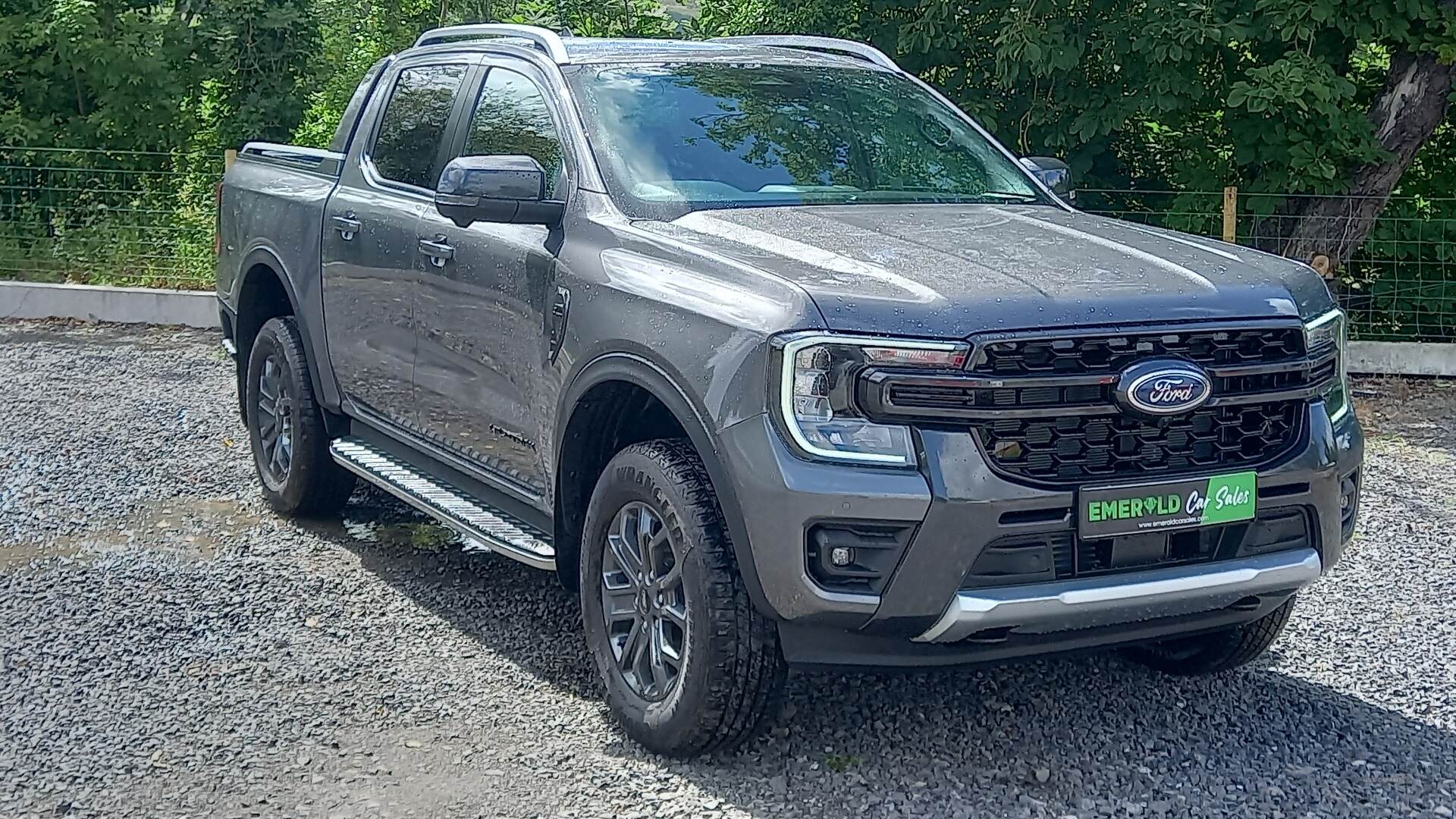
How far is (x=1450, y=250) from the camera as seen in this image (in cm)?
1065

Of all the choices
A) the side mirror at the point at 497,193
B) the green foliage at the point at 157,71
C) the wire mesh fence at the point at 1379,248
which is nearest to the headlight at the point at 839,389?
the side mirror at the point at 497,193

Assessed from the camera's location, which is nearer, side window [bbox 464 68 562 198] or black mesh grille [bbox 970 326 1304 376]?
black mesh grille [bbox 970 326 1304 376]

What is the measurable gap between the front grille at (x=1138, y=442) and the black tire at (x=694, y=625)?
0.73 metres

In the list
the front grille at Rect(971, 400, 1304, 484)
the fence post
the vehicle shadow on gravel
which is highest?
the front grille at Rect(971, 400, 1304, 484)

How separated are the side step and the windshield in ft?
3.47

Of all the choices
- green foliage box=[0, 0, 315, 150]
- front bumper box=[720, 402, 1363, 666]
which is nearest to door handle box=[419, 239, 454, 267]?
front bumper box=[720, 402, 1363, 666]

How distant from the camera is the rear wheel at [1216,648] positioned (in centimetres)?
463

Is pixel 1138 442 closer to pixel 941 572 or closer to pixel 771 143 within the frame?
pixel 941 572

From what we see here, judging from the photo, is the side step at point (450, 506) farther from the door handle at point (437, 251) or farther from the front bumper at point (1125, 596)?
the front bumper at point (1125, 596)

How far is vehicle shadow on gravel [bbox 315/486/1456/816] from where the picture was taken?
400 centimetres

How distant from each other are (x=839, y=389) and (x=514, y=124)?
2079 mm

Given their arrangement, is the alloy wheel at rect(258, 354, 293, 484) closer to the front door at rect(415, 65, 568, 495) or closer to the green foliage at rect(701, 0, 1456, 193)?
the front door at rect(415, 65, 568, 495)

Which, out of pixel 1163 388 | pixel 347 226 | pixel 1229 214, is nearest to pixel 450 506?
pixel 347 226

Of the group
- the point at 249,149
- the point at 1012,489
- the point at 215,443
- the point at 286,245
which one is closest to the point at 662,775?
the point at 1012,489
